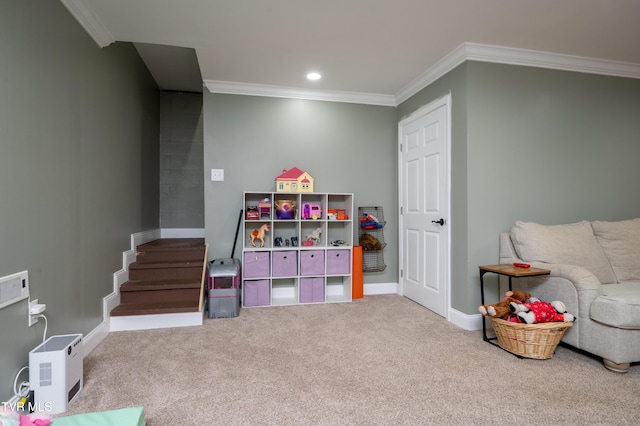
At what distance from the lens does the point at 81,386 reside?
1891mm

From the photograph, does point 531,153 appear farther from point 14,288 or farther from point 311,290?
point 14,288

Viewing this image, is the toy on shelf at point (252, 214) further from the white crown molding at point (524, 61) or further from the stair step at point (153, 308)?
the white crown molding at point (524, 61)

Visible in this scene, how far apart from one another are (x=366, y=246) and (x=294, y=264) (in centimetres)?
91

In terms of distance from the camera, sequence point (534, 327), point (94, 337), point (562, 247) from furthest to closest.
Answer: point (562, 247) < point (94, 337) < point (534, 327)

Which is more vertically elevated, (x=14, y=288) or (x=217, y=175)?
(x=217, y=175)

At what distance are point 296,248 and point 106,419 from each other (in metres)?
2.44

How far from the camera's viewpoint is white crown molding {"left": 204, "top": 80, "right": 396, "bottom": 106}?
3.70 meters

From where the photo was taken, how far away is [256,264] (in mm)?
3541

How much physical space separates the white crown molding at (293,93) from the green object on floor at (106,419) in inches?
127

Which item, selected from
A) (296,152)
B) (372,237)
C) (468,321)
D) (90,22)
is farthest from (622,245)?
(90,22)

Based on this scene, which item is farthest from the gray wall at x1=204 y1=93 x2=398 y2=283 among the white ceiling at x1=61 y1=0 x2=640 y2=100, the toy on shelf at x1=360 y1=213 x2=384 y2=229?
the white ceiling at x1=61 y1=0 x2=640 y2=100

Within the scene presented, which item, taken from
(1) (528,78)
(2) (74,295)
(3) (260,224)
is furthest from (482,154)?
(2) (74,295)

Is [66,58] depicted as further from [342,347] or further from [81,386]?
[342,347]

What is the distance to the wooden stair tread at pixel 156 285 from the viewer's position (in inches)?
123
